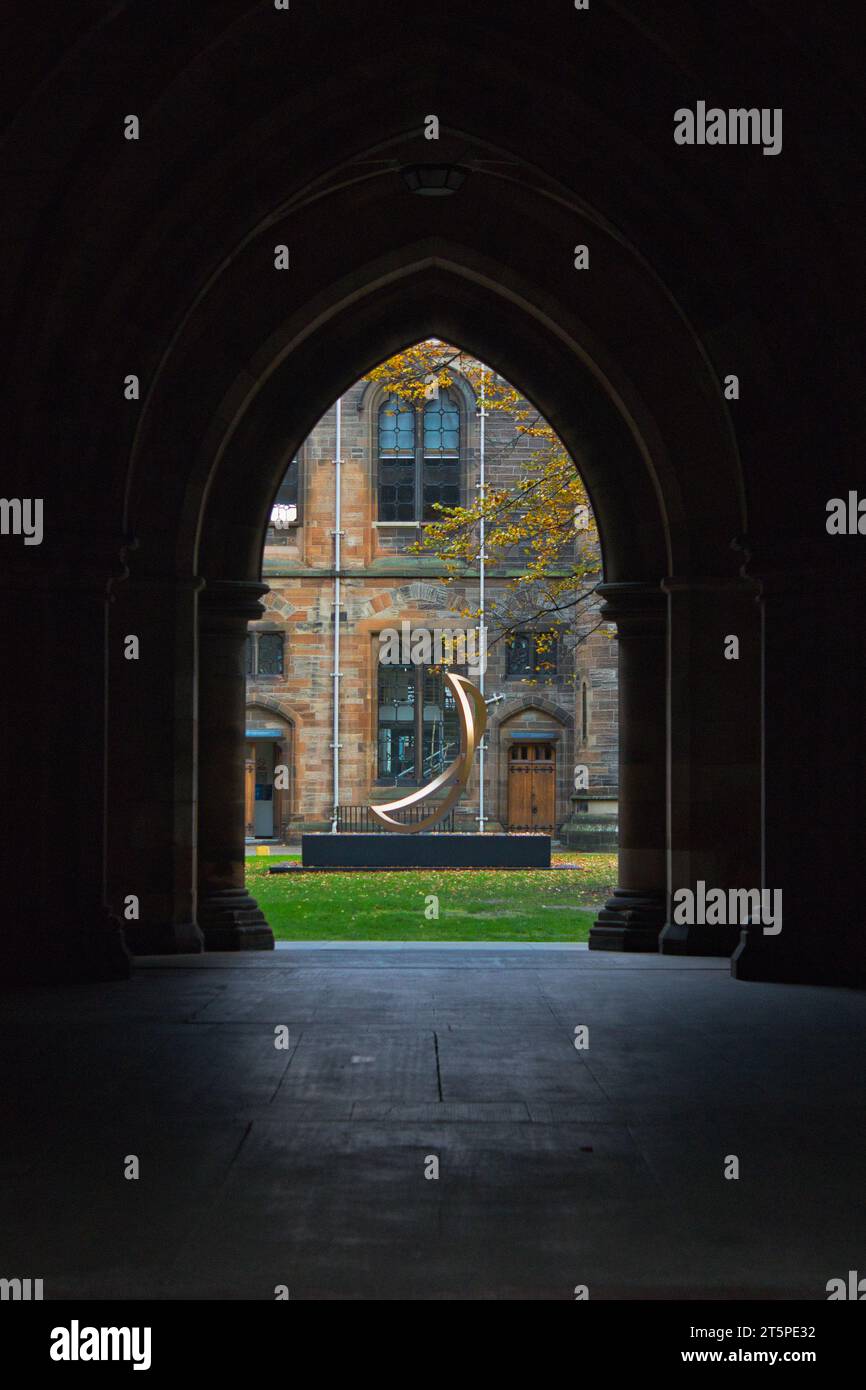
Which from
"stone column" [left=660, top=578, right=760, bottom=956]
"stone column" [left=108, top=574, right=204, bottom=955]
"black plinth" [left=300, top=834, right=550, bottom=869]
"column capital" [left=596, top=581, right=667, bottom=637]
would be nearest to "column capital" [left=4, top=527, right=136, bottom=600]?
"stone column" [left=108, top=574, right=204, bottom=955]

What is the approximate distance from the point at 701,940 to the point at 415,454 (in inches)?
980

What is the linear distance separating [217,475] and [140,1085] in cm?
803

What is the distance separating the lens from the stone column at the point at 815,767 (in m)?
10.8

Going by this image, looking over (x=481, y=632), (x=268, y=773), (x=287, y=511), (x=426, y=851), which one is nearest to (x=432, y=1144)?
(x=426, y=851)

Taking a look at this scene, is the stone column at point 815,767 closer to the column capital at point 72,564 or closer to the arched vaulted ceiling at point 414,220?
the arched vaulted ceiling at point 414,220

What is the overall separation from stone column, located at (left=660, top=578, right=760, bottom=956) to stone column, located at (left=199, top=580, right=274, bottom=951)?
331cm

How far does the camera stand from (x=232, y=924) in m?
14.1

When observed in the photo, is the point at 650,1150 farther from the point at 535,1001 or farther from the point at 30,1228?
the point at 535,1001

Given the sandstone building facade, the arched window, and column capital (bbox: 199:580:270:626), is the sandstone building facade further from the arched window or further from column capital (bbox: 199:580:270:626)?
column capital (bbox: 199:580:270:626)

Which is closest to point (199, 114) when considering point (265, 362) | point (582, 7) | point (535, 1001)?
point (582, 7)

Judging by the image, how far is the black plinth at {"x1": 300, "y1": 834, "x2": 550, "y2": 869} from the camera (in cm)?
2725

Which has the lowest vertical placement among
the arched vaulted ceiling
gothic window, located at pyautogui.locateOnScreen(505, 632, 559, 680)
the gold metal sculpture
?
the gold metal sculpture

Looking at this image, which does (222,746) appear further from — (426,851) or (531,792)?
(531,792)

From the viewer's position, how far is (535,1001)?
402 inches
